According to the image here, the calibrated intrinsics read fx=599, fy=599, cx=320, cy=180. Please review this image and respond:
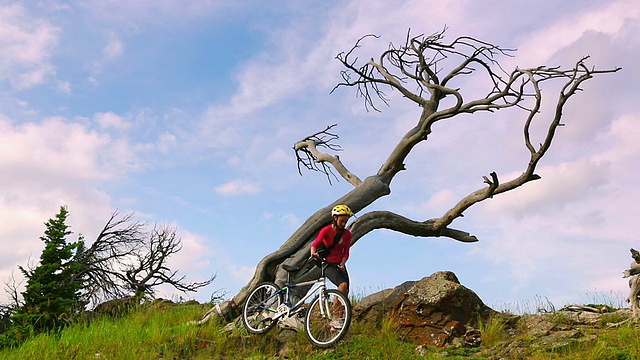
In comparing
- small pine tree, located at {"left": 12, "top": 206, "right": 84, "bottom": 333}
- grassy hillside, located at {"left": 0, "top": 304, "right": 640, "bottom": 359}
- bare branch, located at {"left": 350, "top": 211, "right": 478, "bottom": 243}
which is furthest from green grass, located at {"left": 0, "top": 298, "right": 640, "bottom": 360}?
small pine tree, located at {"left": 12, "top": 206, "right": 84, "bottom": 333}

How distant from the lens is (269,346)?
10703 mm

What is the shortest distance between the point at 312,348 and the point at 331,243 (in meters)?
1.79

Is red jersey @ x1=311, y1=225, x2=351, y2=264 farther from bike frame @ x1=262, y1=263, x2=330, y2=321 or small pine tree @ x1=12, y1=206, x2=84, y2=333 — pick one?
small pine tree @ x1=12, y1=206, x2=84, y2=333

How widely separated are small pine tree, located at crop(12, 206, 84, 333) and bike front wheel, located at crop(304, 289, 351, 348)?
10077 mm

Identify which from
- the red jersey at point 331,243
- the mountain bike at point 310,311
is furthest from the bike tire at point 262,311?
the red jersey at point 331,243

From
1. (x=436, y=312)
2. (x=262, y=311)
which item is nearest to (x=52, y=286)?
(x=262, y=311)

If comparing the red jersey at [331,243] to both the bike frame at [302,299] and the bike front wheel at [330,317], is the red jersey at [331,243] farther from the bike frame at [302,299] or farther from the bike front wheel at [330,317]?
the bike front wheel at [330,317]

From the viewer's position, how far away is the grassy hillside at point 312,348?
9555 millimetres

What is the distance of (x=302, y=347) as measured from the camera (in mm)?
10156

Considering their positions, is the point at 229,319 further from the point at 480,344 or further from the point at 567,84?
the point at 567,84

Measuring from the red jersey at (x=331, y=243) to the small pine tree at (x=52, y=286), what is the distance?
10094mm

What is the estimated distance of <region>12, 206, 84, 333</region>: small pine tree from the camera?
1758 centimetres

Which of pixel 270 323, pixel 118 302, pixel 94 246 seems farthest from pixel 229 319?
pixel 94 246

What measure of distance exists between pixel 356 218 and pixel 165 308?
18.9ft
